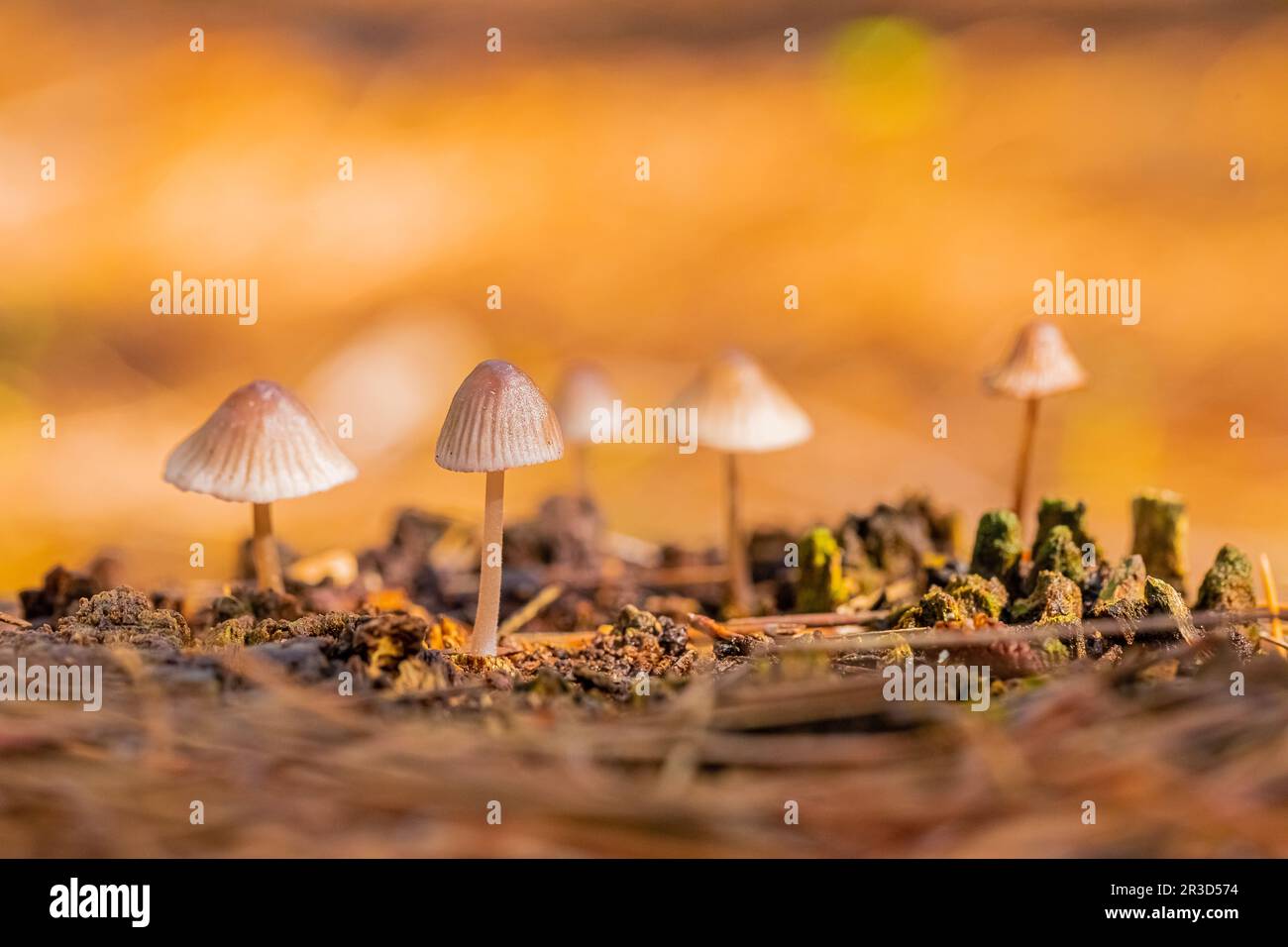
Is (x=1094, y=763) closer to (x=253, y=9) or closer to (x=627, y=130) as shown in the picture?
(x=627, y=130)

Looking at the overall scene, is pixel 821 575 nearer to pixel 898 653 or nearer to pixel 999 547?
pixel 999 547

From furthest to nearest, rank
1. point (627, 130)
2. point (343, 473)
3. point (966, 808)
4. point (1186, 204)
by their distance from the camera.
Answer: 1. point (627, 130)
2. point (1186, 204)
3. point (343, 473)
4. point (966, 808)

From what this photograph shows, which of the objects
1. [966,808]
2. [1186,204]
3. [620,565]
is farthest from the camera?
[1186,204]

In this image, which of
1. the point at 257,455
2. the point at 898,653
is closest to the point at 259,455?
the point at 257,455

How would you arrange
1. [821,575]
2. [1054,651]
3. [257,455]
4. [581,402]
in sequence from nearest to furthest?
[1054,651]
[257,455]
[821,575]
[581,402]

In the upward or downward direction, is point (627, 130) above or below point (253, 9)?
below
